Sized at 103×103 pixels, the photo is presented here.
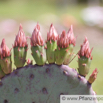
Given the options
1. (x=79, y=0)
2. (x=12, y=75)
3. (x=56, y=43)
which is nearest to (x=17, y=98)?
(x=12, y=75)

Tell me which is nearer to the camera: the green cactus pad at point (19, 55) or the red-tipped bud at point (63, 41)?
the red-tipped bud at point (63, 41)

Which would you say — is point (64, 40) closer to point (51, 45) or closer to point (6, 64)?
→ point (51, 45)

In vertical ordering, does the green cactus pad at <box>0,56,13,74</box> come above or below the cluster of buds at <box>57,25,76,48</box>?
below

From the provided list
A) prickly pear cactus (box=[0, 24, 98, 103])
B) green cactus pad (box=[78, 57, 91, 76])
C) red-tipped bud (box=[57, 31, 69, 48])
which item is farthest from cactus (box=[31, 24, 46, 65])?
green cactus pad (box=[78, 57, 91, 76])

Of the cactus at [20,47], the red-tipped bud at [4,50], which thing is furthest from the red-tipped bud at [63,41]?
the red-tipped bud at [4,50]

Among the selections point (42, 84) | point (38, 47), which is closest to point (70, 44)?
point (38, 47)

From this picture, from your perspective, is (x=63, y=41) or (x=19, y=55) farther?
(x=19, y=55)

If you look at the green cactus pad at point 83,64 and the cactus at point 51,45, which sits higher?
the cactus at point 51,45

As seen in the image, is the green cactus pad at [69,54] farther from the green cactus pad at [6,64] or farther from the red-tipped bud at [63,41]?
the green cactus pad at [6,64]

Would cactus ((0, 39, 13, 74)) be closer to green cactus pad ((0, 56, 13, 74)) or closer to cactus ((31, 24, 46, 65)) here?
green cactus pad ((0, 56, 13, 74))
